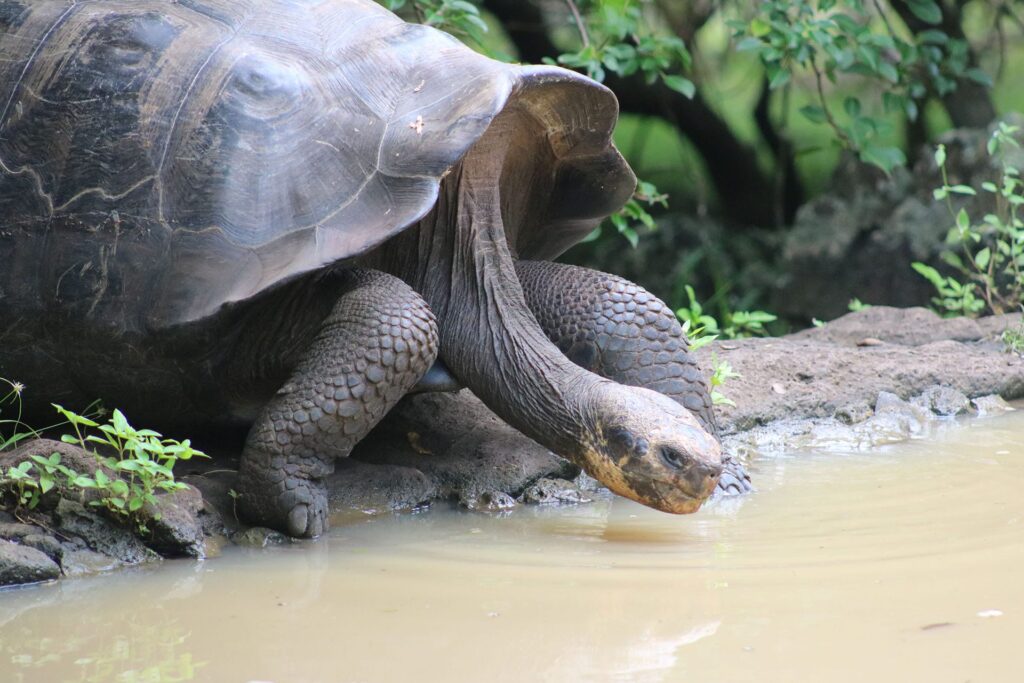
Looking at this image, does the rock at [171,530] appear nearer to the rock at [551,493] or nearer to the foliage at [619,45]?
the rock at [551,493]

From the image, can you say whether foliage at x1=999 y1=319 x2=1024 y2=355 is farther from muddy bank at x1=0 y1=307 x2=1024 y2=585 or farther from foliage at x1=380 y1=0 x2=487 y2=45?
foliage at x1=380 y1=0 x2=487 y2=45

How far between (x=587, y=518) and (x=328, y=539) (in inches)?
32.0

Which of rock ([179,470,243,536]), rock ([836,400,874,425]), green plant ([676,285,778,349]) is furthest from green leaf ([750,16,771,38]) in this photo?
rock ([179,470,243,536])

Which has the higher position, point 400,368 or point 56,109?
point 56,109

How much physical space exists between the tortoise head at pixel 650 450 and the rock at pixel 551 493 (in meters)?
0.32

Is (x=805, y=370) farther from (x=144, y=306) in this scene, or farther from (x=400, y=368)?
(x=144, y=306)

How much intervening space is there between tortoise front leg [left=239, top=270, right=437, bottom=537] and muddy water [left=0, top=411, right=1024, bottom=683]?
181mm

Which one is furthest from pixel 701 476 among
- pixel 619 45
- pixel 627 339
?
pixel 619 45

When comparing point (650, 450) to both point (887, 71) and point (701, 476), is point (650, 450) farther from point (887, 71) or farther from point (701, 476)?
point (887, 71)

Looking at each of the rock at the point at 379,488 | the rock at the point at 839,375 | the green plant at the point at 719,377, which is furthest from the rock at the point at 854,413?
the rock at the point at 379,488

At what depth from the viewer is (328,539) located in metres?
3.57

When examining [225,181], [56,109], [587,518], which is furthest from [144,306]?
[587,518]

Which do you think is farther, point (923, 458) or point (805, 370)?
point (805, 370)

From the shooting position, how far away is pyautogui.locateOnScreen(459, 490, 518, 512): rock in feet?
13.0
